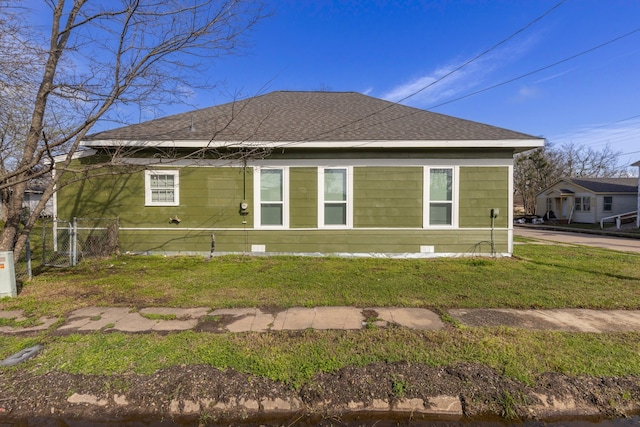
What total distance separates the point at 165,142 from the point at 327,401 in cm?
750

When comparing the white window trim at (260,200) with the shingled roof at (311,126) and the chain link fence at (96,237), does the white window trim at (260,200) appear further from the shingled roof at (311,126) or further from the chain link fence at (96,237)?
the chain link fence at (96,237)

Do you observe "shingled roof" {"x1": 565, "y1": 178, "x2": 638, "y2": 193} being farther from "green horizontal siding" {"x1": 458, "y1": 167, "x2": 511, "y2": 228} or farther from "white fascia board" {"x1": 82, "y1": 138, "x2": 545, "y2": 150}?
"white fascia board" {"x1": 82, "y1": 138, "x2": 545, "y2": 150}

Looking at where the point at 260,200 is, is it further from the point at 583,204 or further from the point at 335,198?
the point at 583,204

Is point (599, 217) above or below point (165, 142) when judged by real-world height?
below

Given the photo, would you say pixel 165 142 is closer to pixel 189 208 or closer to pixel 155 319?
pixel 189 208

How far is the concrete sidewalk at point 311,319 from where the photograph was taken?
156 inches

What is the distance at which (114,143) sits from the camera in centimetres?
785

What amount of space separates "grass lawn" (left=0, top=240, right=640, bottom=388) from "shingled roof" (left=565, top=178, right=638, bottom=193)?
21.2 meters

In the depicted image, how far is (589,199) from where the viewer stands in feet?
83.4

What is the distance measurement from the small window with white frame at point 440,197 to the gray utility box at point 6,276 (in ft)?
28.2

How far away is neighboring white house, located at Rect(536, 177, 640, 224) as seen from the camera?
24578mm

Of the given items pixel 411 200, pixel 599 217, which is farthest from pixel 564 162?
pixel 411 200

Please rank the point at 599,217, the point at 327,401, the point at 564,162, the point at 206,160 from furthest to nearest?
the point at 564,162
the point at 599,217
the point at 206,160
the point at 327,401

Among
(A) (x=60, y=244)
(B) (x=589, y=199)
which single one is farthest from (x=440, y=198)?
Answer: (B) (x=589, y=199)
